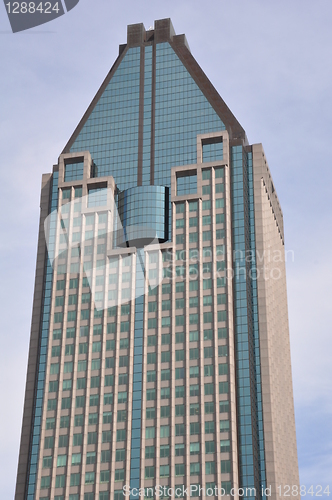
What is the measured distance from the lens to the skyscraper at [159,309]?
13225 cm

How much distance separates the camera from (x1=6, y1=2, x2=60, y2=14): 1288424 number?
378 feet

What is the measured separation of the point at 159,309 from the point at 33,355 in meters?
24.9

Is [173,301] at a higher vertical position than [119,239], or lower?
lower

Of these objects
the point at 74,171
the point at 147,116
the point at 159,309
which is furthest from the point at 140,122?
the point at 159,309

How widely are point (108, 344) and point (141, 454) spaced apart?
21749mm

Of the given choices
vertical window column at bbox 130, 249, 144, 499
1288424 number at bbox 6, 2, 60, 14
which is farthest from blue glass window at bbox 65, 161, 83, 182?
1288424 number at bbox 6, 2, 60, 14

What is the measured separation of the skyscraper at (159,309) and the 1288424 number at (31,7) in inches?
1839

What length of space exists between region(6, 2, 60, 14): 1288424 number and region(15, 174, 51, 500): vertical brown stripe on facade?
5289 centimetres

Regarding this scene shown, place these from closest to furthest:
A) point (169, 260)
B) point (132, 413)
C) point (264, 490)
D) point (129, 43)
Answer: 1. point (264, 490)
2. point (132, 413)
3. point (169, 260)
4. point (129, 43)

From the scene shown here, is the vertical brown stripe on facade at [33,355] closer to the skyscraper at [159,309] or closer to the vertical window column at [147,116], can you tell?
the skyscraper at [159,309]

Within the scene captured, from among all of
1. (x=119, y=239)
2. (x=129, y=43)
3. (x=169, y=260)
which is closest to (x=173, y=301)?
(x=169, y=260)

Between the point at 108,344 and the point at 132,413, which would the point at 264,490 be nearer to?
the point at 132,413

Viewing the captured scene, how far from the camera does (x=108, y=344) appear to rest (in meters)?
145

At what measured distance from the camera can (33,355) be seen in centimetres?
14762
